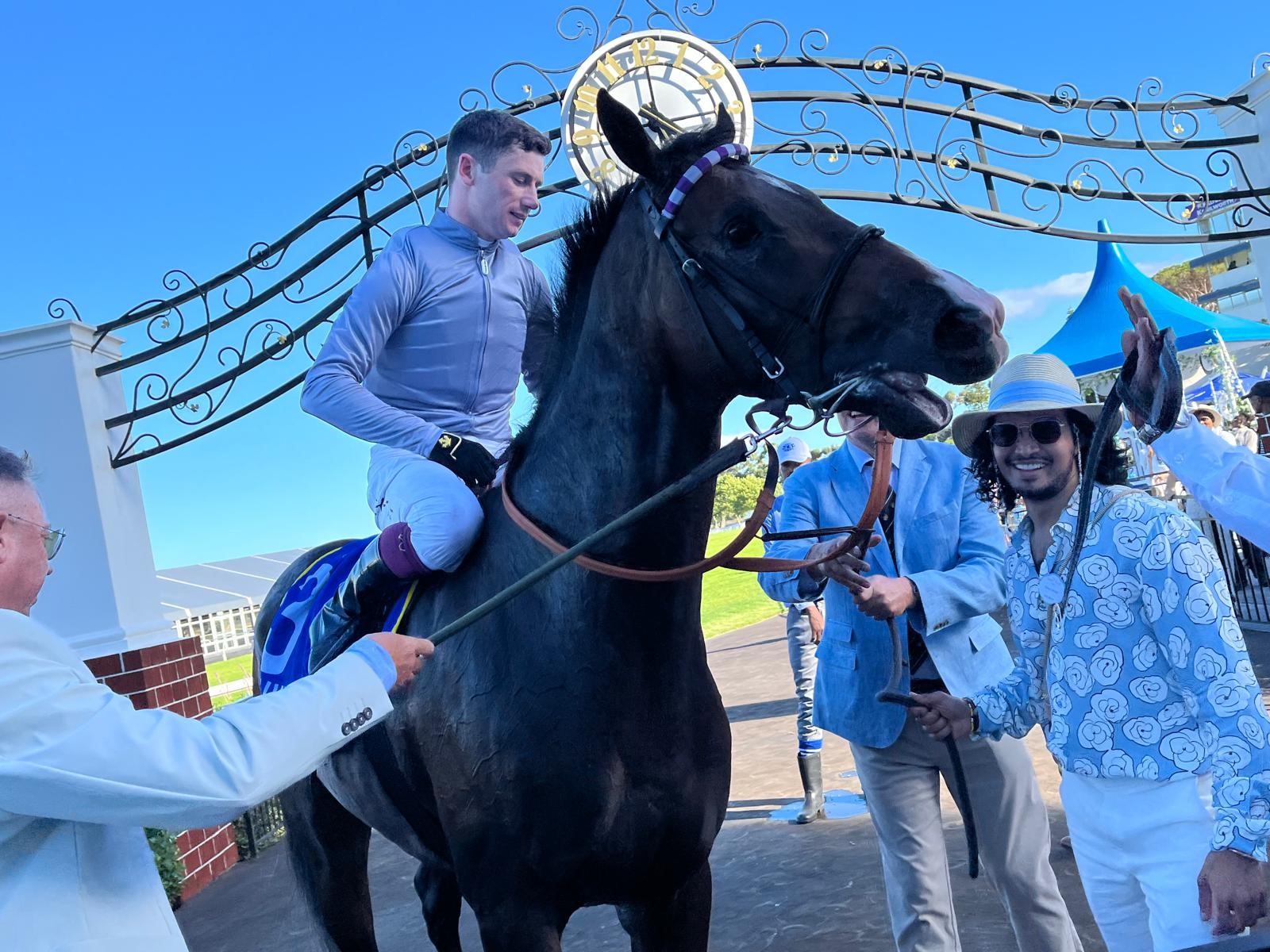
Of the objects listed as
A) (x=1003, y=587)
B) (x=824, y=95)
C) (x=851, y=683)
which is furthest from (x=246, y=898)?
(x=824, y=95)

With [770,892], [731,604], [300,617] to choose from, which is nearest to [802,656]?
[770,892]

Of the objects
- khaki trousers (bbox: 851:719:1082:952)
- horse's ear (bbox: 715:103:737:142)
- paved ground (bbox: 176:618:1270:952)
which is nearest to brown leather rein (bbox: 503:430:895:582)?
horse's ear (bbox: 715:103:737:142)

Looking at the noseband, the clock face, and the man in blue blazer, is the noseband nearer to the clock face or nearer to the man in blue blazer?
the man in blue blazer

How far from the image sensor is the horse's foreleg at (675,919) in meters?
2.25

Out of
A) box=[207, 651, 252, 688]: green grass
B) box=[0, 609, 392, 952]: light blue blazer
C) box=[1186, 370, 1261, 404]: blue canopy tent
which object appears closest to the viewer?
box=[0, 609, 392, 952]: light blue blazer

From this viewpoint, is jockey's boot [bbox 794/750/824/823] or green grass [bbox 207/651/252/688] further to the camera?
green grass [bbox 207/651/252/688]

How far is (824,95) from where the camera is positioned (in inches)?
235

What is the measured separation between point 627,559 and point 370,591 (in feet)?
2.55

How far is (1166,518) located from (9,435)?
6.11 metres

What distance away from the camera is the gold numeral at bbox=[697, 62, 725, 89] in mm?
5590

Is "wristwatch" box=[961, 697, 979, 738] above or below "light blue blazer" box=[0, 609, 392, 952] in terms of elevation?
below

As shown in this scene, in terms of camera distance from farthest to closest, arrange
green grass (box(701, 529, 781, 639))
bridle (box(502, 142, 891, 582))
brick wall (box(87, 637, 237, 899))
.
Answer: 1. green grass (box(701, 529, 781, 639))
2. brick wall (box(87, 637, 237, 899))
3. bridle (box(502, 142, 891, 582))

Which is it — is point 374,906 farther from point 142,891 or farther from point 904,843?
point 142,891

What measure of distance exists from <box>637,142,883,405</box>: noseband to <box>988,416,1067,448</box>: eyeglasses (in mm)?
759
